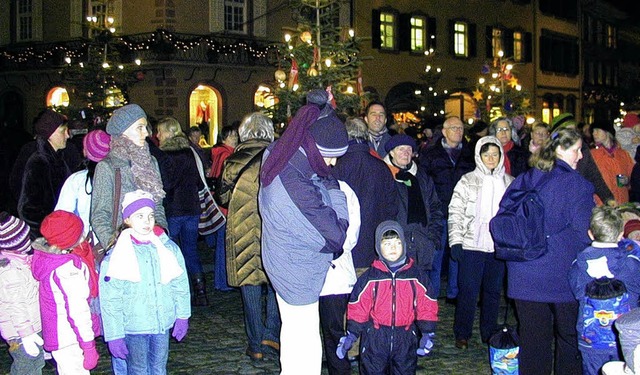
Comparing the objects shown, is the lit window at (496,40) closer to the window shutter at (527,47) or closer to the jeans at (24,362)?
the window shutter at (527,47)

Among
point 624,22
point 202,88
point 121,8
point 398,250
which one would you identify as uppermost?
point 624,22

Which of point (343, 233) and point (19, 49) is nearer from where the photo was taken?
point (343, 233)

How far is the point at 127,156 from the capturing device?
20.9 feet

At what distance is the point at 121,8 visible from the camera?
2719 centimetres

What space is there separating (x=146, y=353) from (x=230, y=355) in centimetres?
226

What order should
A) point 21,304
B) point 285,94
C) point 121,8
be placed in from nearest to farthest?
point 21,304, point 285,94, point 121,8

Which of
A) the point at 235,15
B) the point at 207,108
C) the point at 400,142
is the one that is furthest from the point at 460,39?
the point at 400,142

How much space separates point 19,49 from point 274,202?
91.4ft

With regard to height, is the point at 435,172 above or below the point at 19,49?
below

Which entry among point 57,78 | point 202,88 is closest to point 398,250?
point 202,88

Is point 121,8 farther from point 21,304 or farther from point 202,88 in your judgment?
point 21,304

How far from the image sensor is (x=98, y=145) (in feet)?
21.7

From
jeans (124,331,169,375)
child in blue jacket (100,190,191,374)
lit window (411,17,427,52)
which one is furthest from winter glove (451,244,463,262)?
lit window (411,17,427,52)

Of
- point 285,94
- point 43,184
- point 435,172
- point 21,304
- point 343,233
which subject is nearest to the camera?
point 343,233
